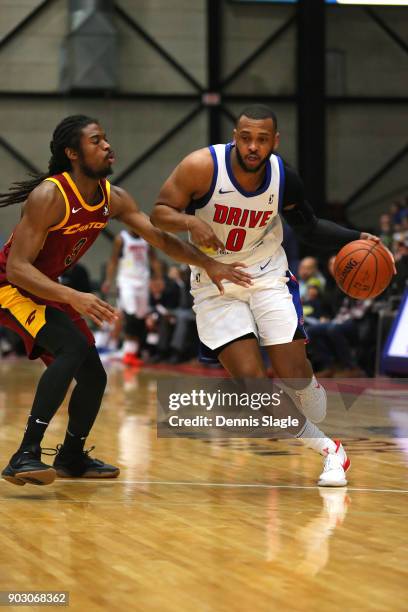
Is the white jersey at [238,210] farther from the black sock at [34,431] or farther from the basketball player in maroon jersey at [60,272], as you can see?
the black sock at [34,431]

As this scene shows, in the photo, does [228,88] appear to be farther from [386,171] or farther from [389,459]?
[389,459]

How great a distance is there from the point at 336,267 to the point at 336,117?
45.1 feet

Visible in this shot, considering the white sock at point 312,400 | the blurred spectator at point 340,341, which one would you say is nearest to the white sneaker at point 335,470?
the white sock at point 312,400

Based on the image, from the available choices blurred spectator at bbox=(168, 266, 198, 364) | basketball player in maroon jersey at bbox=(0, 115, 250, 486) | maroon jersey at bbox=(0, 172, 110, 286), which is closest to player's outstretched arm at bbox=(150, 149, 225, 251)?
basketball player in maroon jersey at bbox=(0, 115, 250, 486)

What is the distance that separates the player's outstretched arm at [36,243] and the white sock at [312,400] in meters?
1.24

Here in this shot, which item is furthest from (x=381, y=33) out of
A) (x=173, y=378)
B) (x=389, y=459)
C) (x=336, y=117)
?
(x=389, y=459)

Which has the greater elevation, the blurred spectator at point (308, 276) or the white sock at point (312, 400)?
the blurred spectator at point (308, 276)

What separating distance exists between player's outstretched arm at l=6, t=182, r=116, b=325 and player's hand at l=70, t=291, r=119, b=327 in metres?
0.04

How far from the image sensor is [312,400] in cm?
583

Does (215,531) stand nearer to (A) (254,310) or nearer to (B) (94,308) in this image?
(B) (94,308)

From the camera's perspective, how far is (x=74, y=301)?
5211mm

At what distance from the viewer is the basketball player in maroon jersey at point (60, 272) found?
530 centimetres

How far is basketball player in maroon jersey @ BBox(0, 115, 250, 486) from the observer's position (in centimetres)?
530

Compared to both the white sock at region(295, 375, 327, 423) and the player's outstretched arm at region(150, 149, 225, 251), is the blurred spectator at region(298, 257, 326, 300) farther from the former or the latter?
the player's outstretched arm at region(150, 149, 225, 251)
